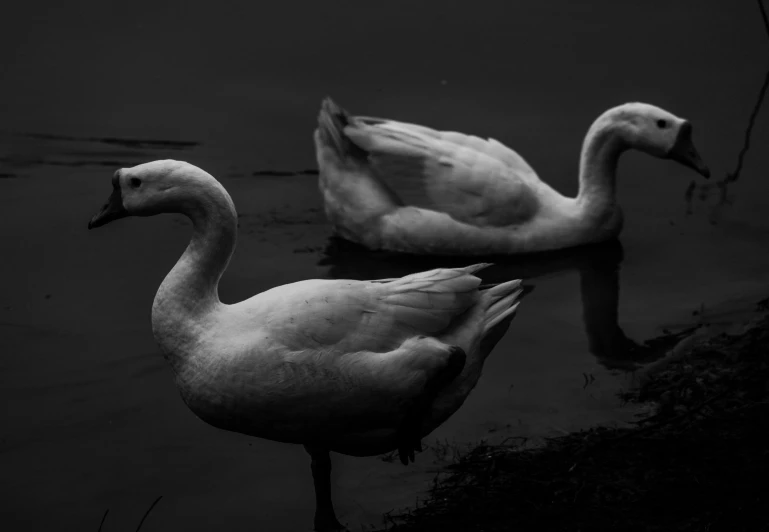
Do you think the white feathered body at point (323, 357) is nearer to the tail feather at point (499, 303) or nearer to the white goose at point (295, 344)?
the white goose at point (295, 344)

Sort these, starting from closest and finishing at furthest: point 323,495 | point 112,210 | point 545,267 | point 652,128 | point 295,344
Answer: point 295,344
point 112,210
point 323,495
point 545,267
point 652,128

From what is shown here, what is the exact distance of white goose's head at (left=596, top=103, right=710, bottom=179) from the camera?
9.15 m

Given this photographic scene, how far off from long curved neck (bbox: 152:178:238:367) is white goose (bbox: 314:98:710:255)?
3.46 meters

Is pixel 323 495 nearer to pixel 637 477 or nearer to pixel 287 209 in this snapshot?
pixel 637 477

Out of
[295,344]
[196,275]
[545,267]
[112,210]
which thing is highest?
[112,210]

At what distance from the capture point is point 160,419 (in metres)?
6.87

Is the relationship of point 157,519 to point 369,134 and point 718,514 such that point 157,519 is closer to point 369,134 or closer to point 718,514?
point 718,514

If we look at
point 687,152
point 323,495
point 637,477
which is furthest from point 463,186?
point 323,495

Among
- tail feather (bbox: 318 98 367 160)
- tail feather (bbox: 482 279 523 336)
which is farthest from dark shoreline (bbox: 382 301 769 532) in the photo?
tail feather (bbox: 318 98 367 160)

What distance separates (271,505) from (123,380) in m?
1.63

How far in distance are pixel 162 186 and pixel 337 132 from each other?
12.1ft

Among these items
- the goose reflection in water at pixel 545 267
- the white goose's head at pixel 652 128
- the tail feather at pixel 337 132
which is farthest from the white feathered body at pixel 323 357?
the white goose's head at pixel 652 128

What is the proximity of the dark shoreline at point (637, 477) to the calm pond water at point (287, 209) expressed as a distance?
31cm

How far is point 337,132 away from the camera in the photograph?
29.8 feet
